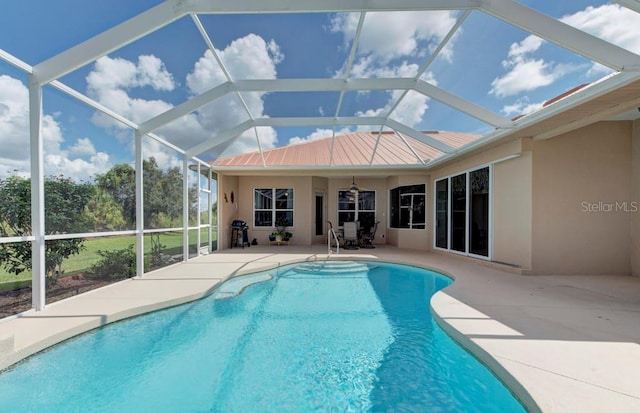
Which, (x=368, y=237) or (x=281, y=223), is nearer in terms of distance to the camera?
(x=368, y=237)

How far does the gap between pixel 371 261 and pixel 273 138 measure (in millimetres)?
4772

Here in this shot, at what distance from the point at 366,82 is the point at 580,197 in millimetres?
5046

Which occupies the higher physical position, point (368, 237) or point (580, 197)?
point (580, 197)

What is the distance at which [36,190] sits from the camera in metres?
3.59

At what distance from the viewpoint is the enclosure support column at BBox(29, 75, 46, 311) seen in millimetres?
3586

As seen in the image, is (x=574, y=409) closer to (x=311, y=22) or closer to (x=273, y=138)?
(x=311, y=22)

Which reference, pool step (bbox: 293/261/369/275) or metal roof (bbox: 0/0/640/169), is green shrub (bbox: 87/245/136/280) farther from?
pool step (bbox: 293/261/369/275)

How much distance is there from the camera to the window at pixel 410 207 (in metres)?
10.5

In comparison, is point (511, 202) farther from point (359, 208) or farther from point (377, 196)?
point (359, 208)

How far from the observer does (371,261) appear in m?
8.23

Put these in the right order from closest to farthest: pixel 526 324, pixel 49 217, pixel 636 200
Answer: pixel 526 324, pixel 49 217, pixel 636 200

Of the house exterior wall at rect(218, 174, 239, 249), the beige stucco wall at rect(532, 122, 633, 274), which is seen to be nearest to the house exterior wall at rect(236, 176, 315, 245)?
the house exterior wall at rect(218, 174, 239, 249)

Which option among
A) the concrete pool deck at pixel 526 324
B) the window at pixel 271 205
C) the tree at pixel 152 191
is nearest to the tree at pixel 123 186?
the tree at pixel 152 191

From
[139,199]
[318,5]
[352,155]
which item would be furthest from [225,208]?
[318,5]
